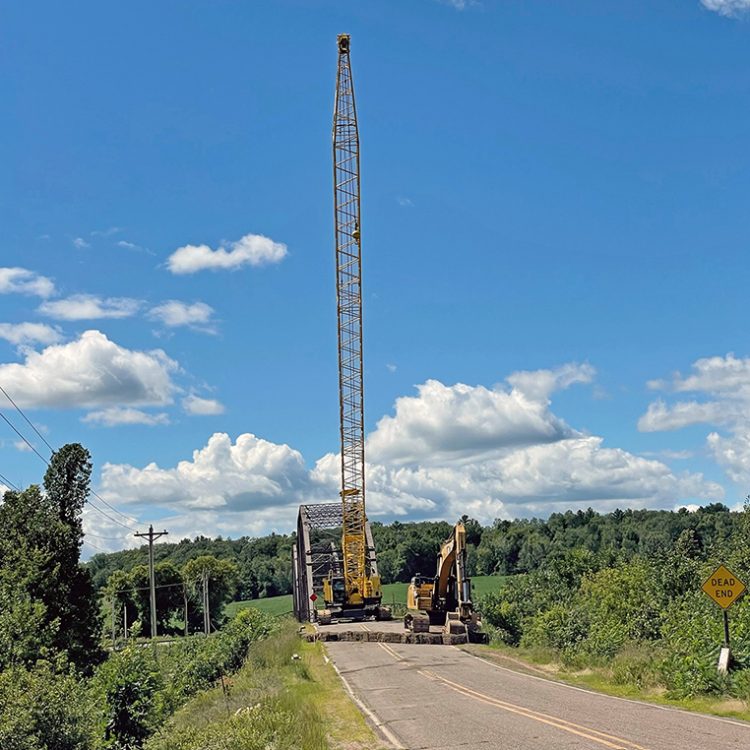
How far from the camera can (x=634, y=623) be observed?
2833 centimetres

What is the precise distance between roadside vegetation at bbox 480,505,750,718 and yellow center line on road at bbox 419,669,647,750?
3.50 metres

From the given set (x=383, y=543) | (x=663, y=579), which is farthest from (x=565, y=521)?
(x=663, y=579)

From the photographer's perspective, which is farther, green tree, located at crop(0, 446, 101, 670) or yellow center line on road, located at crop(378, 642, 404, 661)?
green tree, located at crop(0, 446, 101, 670)

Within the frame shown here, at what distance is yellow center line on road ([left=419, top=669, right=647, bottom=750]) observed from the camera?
13.4m

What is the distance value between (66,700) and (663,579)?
1990 centimetres

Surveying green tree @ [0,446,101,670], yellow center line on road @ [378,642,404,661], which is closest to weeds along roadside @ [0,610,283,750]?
yellow center line on road @ [378,642,404,661]

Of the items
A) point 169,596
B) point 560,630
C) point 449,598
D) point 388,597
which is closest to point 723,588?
point 560,630

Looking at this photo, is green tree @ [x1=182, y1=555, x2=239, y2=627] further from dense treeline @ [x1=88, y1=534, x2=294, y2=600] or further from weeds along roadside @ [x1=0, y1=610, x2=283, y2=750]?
weeds along roadside @ [x1=0, y1=610, x2=283, y2=750]

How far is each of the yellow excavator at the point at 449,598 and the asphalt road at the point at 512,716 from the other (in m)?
11.9

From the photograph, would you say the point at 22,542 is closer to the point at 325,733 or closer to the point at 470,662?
the point at 470,662

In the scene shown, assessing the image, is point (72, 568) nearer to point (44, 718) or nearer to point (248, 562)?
point (44, 718)

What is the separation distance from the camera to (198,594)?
11662cm

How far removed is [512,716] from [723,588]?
18.8 feet

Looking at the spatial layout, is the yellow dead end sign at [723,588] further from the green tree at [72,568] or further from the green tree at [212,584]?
the green tree at [212,584]
